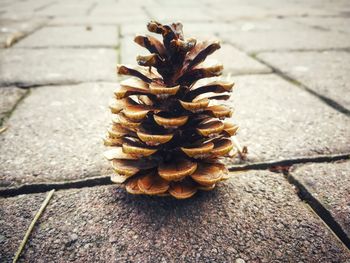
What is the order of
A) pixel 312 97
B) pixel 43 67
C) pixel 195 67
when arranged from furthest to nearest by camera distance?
pixel 43 67 < pixel 312 97 < pixel 195 67

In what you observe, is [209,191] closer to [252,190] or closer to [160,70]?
[252,190]

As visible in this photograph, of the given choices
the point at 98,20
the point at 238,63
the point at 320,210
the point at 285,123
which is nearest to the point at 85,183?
the point at 320,210

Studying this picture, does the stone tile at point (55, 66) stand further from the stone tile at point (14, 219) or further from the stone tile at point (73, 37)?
the stone tile at point (14, 219)

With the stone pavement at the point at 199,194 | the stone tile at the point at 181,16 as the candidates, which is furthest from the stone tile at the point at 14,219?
the stone tile at the point at 181,16

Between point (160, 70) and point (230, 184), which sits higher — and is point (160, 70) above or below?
above

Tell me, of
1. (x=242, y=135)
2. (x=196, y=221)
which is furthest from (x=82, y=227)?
(x=242, y=135)

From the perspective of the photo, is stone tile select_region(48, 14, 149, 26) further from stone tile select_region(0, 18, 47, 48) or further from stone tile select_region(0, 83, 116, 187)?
stone tile select_region(0, 83, 116, 187)

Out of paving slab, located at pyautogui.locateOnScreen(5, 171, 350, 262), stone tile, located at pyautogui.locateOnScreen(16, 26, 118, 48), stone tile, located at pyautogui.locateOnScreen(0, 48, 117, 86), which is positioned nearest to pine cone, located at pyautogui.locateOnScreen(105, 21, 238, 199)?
paving slab, located at pyautogui.locateOnScreen(5, 171, 350, 262)
